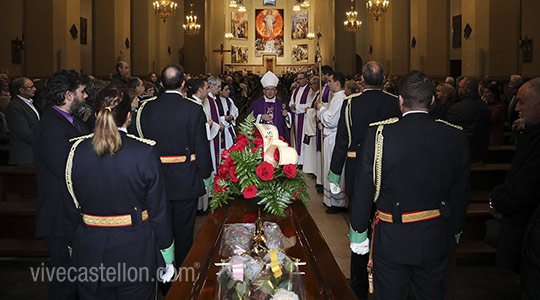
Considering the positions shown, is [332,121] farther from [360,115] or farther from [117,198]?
[117,198]

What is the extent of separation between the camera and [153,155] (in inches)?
119

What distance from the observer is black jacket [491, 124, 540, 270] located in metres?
3.40

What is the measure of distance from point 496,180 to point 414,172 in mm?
3848

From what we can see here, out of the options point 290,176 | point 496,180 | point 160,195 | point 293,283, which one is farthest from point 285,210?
point 496,180

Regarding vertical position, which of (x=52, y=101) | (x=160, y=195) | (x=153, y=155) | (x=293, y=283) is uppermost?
(x=52, y=101)

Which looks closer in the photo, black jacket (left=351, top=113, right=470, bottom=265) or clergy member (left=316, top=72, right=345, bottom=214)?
black jacket (left=351, top=113, right=470, bottom=265)

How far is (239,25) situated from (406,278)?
44882 millimetres

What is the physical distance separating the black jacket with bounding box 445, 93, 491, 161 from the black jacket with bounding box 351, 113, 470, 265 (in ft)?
12.8

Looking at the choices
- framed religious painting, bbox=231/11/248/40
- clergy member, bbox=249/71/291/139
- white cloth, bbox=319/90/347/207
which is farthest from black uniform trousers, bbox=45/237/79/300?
framed religious painting, bbox=231/11/248/40

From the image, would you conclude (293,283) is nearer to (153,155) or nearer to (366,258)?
(153,155)

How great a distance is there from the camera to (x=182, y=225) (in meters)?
5.08

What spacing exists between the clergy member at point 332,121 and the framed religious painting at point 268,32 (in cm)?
4003

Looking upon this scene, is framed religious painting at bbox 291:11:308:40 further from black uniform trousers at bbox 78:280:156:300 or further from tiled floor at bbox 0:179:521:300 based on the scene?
black uniform trousers at bbox 78:280:156:300

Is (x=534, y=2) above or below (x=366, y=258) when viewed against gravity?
above
